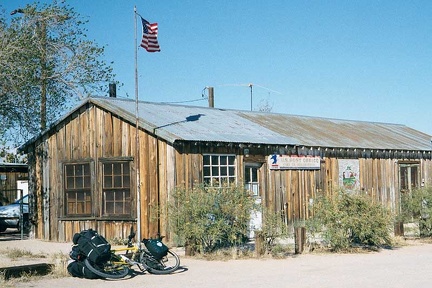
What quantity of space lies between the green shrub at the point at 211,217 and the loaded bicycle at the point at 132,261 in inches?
67.5

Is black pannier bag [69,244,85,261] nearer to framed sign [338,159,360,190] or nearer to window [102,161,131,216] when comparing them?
window [102,161,131,216]

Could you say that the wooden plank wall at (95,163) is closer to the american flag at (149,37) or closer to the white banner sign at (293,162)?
the american flag at (149,37)

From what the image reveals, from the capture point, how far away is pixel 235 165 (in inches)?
718

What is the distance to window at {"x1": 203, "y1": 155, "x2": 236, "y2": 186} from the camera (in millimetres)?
17578

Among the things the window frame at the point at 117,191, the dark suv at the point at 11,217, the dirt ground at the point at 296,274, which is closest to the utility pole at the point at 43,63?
the dark suv at the point at 11,217

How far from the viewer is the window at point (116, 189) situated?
1792cm

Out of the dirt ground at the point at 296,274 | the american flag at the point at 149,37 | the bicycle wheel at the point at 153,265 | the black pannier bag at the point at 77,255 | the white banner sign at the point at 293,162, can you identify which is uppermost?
the american flag at the point at 149,37

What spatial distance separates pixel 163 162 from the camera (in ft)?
55.9

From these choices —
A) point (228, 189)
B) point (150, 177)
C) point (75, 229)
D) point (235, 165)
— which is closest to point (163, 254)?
point (228, 189)

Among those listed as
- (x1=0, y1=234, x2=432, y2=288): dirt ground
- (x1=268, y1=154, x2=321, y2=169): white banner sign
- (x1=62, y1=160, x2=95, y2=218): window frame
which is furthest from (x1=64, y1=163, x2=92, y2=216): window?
(x1=268, y1=154, x2=321, y2=169): white banner sign

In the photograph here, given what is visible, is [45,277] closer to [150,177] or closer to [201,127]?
[150,177]

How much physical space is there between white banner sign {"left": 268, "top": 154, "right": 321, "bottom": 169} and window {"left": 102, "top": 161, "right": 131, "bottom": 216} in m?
4.40

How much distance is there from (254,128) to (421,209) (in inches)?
236

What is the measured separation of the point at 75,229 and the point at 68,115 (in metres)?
3.53
